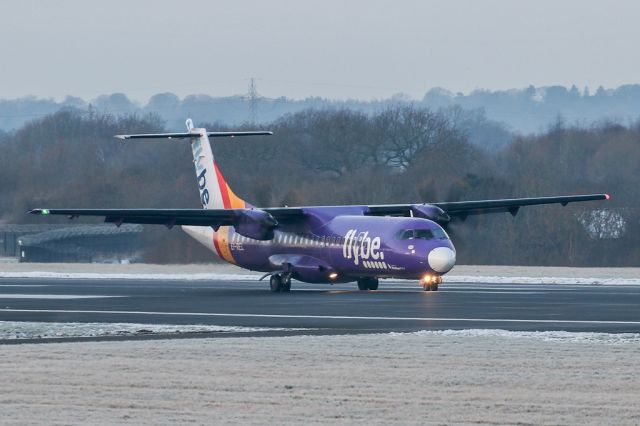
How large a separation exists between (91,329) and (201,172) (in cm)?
2159

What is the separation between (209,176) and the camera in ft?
144

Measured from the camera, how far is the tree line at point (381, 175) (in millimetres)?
61188

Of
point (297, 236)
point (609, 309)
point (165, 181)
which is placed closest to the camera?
point (609, 309)

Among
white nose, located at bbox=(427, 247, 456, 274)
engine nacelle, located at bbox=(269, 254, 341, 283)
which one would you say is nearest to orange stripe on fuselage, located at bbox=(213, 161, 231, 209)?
engine nacelle, located at bbox=(269, 254, 341, 283)

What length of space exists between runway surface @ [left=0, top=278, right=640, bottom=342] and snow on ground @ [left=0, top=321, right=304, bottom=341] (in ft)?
2.74

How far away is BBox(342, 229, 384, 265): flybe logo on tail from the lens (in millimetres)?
36688

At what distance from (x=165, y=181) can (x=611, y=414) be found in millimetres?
61654

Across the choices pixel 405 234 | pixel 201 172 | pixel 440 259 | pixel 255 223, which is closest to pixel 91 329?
pixel 440 259

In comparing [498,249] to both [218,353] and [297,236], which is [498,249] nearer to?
[297,236]

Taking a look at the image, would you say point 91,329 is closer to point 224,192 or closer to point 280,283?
point 280,283

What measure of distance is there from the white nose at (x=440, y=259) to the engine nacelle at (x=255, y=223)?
578 centimetres

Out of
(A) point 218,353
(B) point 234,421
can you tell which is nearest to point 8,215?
(A) point 218,353

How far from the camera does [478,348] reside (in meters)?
19.0

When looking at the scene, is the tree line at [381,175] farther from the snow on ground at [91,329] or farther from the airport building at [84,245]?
Result: the snow on ground at [91,329]
